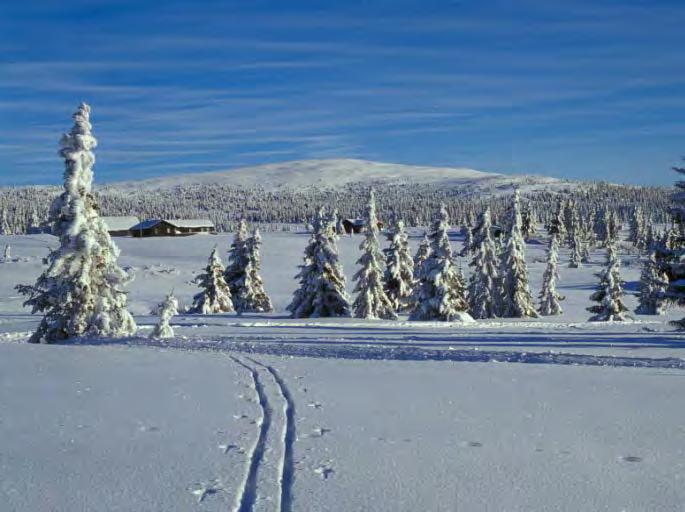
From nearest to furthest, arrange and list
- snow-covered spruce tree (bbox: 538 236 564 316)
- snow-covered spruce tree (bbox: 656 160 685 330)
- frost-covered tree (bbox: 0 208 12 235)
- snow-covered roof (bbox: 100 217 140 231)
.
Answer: snow-covered spruce tree (bbox: 656 160 685 330) → snow-covered spruce tree (bbox: 538 236 564 316) → snow-covered roof (bbox: 100 217 140 231) → frost-covered tree (bbox: 0 208 12 235)

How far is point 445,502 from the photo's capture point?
6129mm

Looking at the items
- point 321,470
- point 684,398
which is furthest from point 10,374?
point 684,398

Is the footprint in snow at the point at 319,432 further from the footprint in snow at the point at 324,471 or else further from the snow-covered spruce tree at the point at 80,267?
the snow-covered spruce tree at the point at 80,267

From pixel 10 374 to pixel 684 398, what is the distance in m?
12.1

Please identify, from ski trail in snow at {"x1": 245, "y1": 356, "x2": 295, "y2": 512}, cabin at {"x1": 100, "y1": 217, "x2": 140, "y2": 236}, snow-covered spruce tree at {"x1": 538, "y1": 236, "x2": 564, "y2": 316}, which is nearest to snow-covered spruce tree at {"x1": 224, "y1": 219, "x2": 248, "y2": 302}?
snow-covered spruce tree at {"x1": 538, "y1": 236, "x2": 564, "y2": 316}

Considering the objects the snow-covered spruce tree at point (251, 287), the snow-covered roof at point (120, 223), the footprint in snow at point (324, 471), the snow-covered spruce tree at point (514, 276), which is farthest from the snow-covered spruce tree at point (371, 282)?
the snow-covered roof at point (120, 223)

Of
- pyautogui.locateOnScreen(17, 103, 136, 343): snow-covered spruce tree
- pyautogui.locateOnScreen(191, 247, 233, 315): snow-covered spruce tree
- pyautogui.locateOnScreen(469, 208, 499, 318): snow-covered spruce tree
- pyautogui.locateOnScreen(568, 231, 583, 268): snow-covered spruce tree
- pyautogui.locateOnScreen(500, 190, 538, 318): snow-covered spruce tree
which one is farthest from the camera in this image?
pyautogui.locateOnScreen(568, 231, 583, 268): snow-covered spruce tree

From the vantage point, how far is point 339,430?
8.58 m

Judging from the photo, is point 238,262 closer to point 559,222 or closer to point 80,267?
point 80,267

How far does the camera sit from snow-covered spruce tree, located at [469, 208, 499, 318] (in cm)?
5391

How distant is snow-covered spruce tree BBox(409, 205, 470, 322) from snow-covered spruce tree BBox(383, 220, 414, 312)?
951cm

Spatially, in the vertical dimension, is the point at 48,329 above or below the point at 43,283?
below

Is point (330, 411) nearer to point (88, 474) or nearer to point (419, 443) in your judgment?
point (419, 443)

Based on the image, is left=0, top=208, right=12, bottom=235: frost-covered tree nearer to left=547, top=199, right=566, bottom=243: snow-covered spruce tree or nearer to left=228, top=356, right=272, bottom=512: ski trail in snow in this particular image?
left=547, top=199, right=566, bottom=243: snow-covered spruce tree
